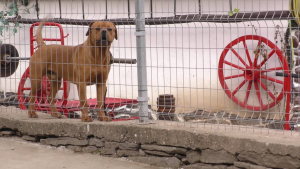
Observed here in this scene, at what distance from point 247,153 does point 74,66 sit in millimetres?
2453

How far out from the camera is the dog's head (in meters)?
5.46

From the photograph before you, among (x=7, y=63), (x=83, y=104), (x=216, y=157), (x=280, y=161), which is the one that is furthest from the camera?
(x=7, y=63)

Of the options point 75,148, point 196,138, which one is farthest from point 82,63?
point 196,138

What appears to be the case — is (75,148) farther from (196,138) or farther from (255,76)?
(255,76)

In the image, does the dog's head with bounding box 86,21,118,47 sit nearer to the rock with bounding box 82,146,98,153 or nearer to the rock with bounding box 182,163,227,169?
the rock with bounding box 82,146,98,153

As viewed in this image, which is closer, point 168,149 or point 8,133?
point 168,149

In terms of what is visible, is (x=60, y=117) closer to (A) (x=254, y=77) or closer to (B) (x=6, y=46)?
(B) (x=6, y=46)

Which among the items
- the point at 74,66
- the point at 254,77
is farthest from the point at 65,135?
the point at 254,77

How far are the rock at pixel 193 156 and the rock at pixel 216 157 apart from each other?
0.05m

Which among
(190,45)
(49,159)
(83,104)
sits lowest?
(49,159)

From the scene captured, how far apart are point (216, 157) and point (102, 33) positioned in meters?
1.95

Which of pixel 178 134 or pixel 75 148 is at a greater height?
pixel 178 134

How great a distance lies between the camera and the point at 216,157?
4516 mm

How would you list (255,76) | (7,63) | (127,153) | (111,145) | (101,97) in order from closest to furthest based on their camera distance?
1. (127,153)
2. (111,145)
3. (101,97)
4. (255,76)
5. (7,63)
